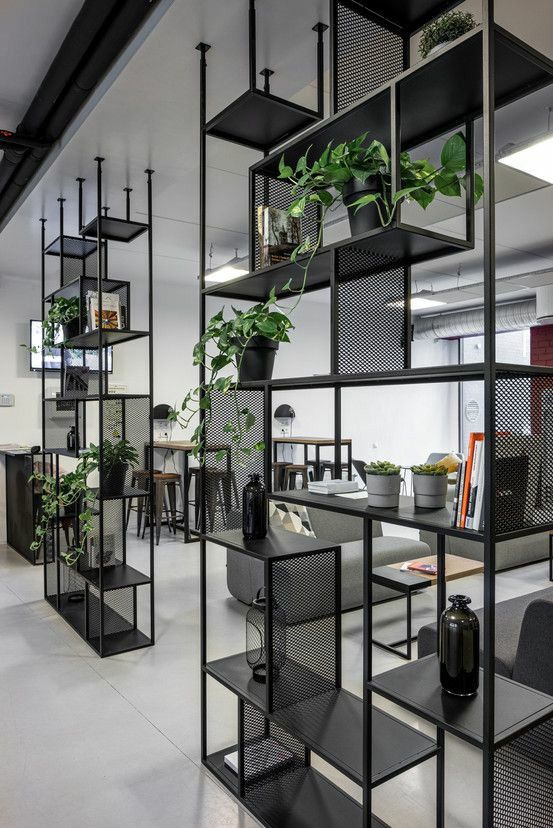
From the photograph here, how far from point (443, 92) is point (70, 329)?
2.99 meters

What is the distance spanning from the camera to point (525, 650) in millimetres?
2143

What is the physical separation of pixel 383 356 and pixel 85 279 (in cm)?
248

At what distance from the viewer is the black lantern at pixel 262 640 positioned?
1972 mm

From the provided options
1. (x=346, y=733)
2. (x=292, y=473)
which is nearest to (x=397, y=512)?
(x=346, y=733)

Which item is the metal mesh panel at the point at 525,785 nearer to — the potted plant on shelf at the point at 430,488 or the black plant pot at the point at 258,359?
the potted plant on shelf at the point at 430,488

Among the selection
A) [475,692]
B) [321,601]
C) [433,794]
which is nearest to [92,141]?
[321,601]

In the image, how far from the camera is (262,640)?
→ 2195 mm

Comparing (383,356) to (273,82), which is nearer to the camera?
(383,356)

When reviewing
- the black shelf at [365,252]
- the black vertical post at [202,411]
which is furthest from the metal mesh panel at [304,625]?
the black shelf at [365,252]

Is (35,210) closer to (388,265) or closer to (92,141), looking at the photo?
(92,141)

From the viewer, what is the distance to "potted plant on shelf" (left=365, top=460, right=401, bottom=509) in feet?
5.51

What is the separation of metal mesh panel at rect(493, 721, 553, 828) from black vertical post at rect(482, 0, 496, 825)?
0.12 meters

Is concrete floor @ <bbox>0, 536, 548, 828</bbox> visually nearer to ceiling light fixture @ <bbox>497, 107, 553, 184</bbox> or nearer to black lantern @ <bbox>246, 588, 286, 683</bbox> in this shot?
black lantern @ <bbox>246, 588, 286, 683</bbox>

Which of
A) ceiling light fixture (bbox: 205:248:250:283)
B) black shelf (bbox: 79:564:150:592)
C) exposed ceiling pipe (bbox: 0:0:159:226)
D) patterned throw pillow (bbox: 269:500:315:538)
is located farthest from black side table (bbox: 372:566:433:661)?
ceiling light fixture (bbox: 205:248:250:283)
